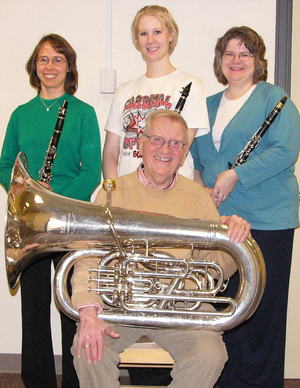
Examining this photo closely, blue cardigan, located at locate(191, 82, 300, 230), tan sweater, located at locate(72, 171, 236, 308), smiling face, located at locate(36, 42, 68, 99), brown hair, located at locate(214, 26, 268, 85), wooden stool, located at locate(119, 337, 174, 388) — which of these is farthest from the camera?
smiling face, located at locate(36, 42, 68, 99)

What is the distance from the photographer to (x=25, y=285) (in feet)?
7.34

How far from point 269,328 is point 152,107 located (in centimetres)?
127

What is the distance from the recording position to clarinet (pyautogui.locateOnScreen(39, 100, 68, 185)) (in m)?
2.18

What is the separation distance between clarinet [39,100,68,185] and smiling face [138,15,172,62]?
525 mm

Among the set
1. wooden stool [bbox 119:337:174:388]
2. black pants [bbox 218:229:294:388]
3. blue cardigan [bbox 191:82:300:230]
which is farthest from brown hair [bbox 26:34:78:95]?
wooden stool [bbox 119:337:174:388]

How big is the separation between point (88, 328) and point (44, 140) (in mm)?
1093

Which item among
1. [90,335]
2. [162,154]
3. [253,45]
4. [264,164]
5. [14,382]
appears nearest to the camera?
[90,335]

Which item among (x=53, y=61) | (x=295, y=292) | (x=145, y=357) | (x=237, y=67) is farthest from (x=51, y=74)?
(x=295, y=292)

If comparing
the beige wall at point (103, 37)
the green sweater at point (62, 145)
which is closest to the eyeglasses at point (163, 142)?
the green sweater at point (62, 145)

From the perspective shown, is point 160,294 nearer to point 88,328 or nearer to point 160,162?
point 88,328

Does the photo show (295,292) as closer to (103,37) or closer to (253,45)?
(253,45)

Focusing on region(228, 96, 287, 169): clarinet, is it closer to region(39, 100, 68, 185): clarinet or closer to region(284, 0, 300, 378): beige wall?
region(284, 0, 300, 378): beige wall

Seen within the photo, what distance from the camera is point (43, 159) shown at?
88.4 inches

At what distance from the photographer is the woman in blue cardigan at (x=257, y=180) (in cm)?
209
